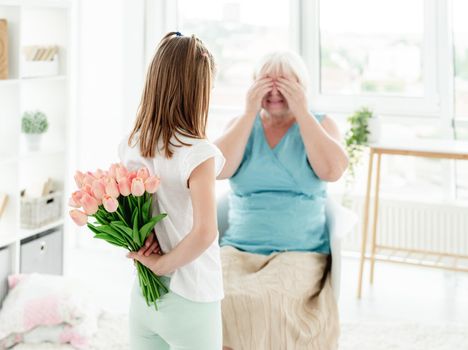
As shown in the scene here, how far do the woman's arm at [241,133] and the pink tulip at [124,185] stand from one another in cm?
94

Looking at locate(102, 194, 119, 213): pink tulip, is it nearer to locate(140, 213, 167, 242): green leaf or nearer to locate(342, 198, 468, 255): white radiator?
locate(140, 213, 167, 242): green leaf

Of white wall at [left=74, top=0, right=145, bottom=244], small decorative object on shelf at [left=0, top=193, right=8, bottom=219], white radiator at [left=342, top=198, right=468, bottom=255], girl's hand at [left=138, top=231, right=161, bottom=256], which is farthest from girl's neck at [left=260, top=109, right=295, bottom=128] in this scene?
white wall at [left=74, top=0, right=145, bottom=244]

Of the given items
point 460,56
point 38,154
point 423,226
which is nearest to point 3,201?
point 38,154

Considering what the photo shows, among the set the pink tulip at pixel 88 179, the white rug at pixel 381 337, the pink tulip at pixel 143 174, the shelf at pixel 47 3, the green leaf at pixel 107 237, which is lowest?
the white rug at pixel 381 337

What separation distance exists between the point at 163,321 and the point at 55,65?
6.29 feet

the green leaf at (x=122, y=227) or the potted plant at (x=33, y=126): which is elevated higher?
the potted plant at (x=33, y=126)

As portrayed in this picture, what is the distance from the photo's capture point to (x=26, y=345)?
286 centimetres

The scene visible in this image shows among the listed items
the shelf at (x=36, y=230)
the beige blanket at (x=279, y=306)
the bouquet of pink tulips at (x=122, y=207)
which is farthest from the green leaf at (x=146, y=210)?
the shelf at (x=36, y=230)

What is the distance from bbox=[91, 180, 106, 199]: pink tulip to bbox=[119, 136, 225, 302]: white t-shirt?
5.9 inches

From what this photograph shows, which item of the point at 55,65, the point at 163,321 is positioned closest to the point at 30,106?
the point at 55,65

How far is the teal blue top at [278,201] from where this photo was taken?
2.49 meters

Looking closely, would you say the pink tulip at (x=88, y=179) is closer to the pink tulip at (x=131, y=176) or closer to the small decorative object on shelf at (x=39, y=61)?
the pink tulip at (x=131, y=176)

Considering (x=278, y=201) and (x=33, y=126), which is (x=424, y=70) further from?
(x=33, y=126)

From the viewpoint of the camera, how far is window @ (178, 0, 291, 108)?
13.9 feet
